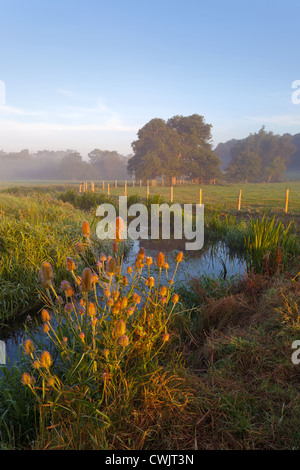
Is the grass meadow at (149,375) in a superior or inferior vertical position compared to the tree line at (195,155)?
inferior

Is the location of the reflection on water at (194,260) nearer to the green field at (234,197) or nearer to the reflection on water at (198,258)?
the reflection on water at (198,258)

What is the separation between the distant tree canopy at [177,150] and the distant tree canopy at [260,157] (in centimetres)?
798

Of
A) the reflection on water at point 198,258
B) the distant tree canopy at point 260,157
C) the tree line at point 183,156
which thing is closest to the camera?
the reflection on water at point 198,258

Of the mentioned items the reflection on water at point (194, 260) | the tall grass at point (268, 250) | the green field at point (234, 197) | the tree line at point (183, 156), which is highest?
the tree line at point (183, 156)

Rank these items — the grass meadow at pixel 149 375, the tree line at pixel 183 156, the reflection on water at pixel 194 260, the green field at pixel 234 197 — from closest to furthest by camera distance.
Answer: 1. the grass meadow at pixel 149 375
2. the reflection on water at pixel 194 260
3. the green field at pixel 234 197
4. the tree line at pixel 183 156

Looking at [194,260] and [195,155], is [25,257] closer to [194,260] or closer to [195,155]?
[194,260]

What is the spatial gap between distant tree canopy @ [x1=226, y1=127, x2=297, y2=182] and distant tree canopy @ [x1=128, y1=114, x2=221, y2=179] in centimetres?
798

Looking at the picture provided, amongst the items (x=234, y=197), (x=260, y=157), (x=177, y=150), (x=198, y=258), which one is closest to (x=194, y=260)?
(x=198, y=258)

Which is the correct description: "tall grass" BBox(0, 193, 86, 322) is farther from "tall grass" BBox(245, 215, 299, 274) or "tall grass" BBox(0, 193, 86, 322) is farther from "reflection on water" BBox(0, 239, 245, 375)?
Result: "tall grass" BBox(245, 215, 299, 274)

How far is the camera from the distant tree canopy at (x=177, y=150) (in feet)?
169

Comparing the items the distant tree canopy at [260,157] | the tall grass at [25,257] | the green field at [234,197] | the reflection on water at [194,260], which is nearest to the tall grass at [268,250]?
the reflection on water at [194,260]

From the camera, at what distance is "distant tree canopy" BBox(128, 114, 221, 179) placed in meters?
51.4
